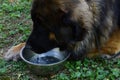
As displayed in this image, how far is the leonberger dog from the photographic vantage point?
2.55 m

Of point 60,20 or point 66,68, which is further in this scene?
point 66,68

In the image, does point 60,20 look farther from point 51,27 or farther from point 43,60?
point 43,60

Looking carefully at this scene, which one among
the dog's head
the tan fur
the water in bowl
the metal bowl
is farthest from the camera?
the tan fur

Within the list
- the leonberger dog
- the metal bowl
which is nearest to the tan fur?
the leonberger dog

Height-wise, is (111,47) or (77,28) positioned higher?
(77,28)

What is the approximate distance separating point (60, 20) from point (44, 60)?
Answer: 0.58m

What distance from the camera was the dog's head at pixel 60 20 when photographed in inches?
99.7

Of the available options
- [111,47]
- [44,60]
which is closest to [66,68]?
[44,60]

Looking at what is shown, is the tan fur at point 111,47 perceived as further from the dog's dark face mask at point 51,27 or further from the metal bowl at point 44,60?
the dog's dark face mask at point 51,27

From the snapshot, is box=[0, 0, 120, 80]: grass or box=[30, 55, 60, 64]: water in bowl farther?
box=[30, 55, 60, 64]: water in bowl

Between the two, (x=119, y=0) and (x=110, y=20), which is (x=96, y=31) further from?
(x=119, y=0)

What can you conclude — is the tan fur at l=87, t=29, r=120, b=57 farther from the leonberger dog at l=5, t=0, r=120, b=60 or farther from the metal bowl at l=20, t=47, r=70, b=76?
the metal bowl at l=20, t=47, r=70, b=76

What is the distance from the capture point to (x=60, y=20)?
2557 mm

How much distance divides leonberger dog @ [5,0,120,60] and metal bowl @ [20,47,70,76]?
0.40 feet
